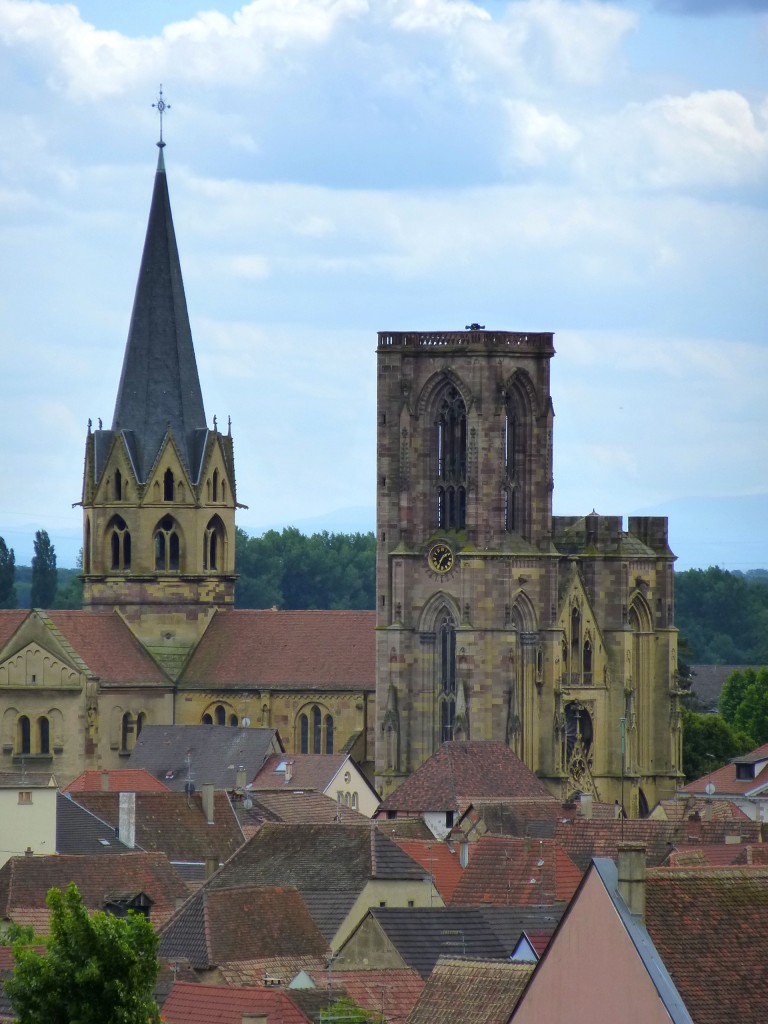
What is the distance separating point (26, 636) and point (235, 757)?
1052 cm

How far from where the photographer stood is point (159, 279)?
140m

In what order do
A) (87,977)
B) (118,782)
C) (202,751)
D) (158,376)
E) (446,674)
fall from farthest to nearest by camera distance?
(158,376)
(202,751)
(446,674)
(118,782)
(87,977)

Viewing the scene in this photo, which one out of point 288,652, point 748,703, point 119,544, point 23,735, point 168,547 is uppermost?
point 119,544

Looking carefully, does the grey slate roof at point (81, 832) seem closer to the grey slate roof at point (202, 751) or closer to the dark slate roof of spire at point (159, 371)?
the grey slate roof at point (202, 751)

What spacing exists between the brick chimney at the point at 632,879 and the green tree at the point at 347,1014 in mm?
12911

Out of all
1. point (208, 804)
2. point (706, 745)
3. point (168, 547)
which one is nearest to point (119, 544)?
point (168, 547)

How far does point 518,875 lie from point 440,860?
799 cm

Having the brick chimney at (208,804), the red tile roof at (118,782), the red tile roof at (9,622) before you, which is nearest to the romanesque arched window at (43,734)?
the red tile roof at (9,622)

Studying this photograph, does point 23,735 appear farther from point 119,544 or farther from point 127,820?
point 127,820

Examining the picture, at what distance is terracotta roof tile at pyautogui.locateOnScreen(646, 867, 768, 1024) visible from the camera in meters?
43.8

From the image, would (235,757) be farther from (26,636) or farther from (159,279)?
(159,279)

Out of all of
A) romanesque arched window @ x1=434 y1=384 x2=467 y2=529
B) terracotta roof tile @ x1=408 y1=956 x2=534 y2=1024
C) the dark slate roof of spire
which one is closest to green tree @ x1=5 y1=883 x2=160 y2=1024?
terracotta roof tile @ x1=408 y1=956 x2=534 y2=1024

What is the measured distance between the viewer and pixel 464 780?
368 ft

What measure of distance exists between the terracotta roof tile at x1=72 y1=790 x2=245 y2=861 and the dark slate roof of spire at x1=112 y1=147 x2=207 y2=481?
3279 cm
